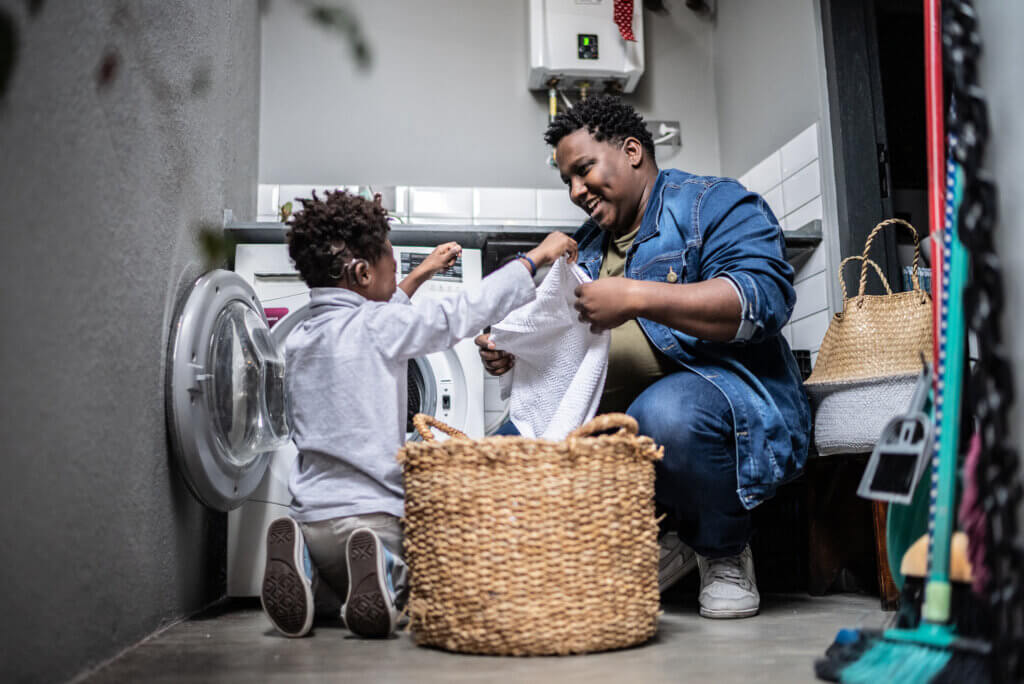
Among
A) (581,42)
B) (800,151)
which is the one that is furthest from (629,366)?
(581,42)

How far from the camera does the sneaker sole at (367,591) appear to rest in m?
1.34

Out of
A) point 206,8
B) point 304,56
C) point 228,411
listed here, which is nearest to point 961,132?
point 228,411

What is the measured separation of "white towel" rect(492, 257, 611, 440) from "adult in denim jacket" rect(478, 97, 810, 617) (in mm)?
86

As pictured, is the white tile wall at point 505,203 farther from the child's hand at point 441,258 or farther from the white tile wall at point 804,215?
the child's hand at point 441,258

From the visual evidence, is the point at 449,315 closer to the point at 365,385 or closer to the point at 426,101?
the point at 365,385

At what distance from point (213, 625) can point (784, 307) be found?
1.20m

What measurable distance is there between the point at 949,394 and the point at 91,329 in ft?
3.58

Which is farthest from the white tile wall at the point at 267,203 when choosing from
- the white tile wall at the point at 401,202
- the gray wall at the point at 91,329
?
the gray wall at the point at 91,329

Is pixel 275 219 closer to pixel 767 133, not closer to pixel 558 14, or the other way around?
pixel 558 14

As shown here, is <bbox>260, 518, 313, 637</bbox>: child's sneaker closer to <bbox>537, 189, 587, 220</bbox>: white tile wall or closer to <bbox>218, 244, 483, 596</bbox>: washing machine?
<bbox>218, 244, 483, 596</bbox>: washing machine

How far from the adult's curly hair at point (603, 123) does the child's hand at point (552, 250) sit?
15.3 inches

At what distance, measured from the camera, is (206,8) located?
2111mm

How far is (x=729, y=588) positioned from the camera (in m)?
1.58

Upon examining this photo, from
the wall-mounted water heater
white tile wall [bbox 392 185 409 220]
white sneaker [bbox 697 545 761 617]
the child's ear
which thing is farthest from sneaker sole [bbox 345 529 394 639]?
the wall-mounted water heater
